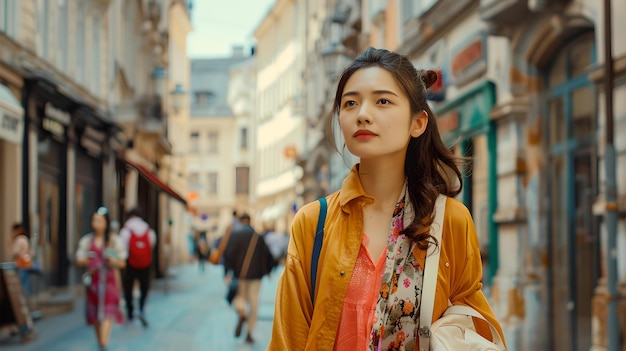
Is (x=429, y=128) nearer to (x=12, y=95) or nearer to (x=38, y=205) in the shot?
(x=12, y=95)

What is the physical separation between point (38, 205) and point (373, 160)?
16.5m

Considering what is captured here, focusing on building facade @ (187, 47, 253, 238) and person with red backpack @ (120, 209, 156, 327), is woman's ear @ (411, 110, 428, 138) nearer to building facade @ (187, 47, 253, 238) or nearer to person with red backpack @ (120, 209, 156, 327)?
person with red backpack @ (120, 209, 156, 327)

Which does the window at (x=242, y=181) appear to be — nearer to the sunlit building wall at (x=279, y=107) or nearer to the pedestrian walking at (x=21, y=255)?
the sunlit building wall at (x=279, y=107)

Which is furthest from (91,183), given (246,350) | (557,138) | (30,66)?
(557,138)

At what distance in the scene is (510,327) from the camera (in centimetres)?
1281

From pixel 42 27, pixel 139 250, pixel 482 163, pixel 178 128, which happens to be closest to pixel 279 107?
pixel 178 128

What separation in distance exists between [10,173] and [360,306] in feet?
48.9

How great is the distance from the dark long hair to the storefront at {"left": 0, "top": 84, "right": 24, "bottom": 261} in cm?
1298

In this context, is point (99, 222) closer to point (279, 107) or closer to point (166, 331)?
point (166, 331)

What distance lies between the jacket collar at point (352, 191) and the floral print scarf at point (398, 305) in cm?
19

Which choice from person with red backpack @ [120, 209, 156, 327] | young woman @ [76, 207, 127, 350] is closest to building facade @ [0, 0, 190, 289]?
young woman @ [76, 207, 127, 350]

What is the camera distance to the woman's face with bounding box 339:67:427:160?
3.13 metres

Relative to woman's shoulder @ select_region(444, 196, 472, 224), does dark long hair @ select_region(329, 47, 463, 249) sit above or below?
above

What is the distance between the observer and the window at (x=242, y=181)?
8088 centimetres
